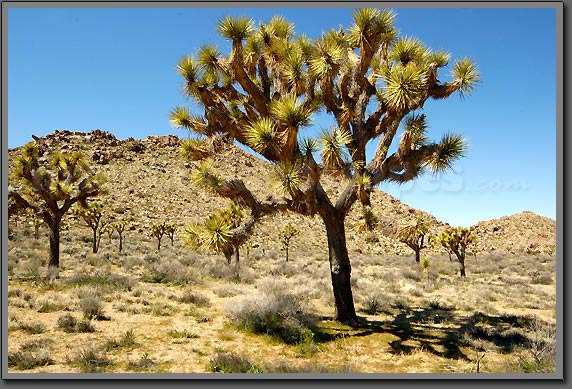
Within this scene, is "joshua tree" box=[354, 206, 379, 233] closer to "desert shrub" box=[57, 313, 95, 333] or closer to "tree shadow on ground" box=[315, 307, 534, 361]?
"tree shadow on ground" box=[315, 307, 534, 361]

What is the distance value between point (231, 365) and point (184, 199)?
40.2 m

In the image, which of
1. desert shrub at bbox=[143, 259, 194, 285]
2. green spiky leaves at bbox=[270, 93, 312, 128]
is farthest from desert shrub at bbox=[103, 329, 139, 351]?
desert shrub at bbox=[143, 259, 194, 285]

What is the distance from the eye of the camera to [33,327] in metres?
7.18

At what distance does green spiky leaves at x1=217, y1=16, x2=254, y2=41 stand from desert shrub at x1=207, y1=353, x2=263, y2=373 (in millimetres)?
5942

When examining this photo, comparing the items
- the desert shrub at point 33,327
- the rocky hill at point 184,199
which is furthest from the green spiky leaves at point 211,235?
the rocky hill at point 184,199

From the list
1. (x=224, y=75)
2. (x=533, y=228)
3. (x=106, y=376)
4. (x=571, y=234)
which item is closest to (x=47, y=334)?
(x=106, y=376)

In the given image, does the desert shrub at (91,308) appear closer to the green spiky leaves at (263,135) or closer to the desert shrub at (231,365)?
the desert shrub at (231,365)

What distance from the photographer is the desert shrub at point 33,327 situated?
7.12 meters

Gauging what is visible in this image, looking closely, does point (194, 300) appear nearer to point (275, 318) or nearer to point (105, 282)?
point (275, 318)

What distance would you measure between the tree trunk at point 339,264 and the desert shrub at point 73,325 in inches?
196

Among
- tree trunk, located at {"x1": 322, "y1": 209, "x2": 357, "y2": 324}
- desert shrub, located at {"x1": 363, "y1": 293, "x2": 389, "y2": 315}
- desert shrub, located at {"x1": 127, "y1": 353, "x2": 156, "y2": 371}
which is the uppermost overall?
tree trunk, located at {"x1": 322, "y1": 209, "x2": 357, "y2": 324}

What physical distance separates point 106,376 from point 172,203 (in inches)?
1606

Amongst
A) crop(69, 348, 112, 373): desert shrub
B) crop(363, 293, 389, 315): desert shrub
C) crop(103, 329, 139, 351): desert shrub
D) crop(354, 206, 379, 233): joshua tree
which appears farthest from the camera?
crop(363, 293, 389, 315): desert shrub

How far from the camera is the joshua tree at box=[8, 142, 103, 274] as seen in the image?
43.8 ft
